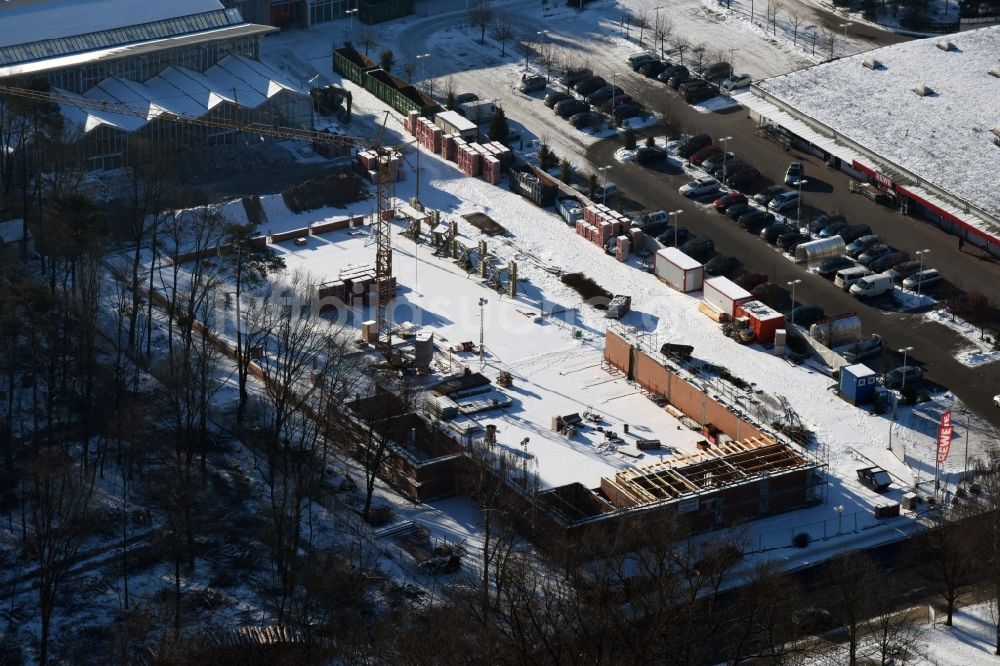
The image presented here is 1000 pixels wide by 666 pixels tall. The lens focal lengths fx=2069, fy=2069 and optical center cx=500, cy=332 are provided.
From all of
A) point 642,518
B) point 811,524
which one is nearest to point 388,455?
point 642,518

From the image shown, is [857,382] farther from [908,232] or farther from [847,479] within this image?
[908,232]

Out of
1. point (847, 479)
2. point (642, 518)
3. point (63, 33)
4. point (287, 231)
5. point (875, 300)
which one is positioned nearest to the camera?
point (642, 518)

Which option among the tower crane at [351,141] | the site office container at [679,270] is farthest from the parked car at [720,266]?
the tower crane at [351,141]

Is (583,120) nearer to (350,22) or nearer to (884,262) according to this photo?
(350,22)

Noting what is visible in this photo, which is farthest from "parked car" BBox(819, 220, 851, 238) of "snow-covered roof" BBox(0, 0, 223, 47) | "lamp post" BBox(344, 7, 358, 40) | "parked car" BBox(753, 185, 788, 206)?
"snow-covered roof" BBox(0, 0, 223, 47)

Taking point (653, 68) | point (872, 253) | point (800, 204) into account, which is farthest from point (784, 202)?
point (653, 68)

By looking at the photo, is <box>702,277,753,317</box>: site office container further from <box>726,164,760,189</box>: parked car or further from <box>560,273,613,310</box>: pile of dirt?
<box>726,164,760,189</box>: parked car
